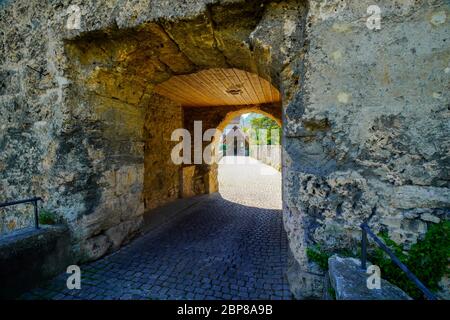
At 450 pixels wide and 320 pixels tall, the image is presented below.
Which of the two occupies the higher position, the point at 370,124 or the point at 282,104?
the point at 282,104

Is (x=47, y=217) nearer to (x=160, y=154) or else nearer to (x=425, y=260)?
(x=160, y=154)

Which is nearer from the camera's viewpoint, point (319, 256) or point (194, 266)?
point (319, 256)

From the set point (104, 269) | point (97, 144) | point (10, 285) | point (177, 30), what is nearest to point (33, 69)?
point (97, 144)

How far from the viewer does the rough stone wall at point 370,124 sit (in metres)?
1.65

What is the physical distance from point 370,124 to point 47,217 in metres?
3.68

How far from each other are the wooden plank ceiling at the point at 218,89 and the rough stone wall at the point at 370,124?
236 cm

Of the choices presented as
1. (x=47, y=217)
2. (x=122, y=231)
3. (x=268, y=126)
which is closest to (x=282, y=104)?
(x=122, y=231)

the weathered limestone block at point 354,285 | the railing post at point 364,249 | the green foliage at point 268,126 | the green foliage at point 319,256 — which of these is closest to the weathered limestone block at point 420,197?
the railing post at point 364,249

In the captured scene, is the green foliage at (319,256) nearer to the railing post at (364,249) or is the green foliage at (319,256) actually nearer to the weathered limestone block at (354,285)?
the weathered limestone block at (354,285)

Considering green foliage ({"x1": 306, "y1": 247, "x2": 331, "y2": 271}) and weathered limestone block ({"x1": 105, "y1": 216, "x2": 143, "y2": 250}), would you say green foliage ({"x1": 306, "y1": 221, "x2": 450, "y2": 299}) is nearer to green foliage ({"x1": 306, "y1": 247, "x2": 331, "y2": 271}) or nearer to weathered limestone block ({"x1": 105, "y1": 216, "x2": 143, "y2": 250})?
green foliage ({"x1": 306, "y1": 247, "x2": 331, "y2": 271})

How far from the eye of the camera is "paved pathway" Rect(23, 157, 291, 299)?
2.30m

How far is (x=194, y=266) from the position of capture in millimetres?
2809

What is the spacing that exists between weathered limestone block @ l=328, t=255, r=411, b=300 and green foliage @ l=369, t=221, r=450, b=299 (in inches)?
5.9
